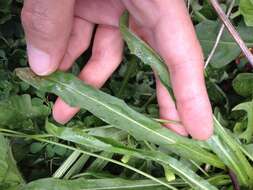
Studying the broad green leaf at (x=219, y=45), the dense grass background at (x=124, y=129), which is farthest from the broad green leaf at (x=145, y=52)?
the broad green leaf at (x=219, y=45)

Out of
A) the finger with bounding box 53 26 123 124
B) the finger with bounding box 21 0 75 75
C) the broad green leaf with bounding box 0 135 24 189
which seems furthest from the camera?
the finger with bounding box 53 26 123 124

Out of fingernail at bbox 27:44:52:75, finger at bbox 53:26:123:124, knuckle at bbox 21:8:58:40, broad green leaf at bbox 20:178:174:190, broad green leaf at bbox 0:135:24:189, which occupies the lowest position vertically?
broad green leaf at bbox 20:178:174:190

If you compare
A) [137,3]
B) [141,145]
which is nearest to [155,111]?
[141,145]

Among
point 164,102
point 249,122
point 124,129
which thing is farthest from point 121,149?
point 249,122

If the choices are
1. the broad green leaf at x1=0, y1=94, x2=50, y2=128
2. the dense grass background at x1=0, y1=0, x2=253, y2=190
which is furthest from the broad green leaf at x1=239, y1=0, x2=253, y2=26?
the broad green leaf at x1=0, y1=94, x2=50, y2=128

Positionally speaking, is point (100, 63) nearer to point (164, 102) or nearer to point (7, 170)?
point (164, 102)

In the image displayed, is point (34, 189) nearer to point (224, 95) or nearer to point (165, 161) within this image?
point (165, 161)

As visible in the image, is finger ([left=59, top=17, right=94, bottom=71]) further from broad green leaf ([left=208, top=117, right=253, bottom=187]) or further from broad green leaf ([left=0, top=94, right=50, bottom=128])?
broad green leaf ([left=208, top=117, right=253, bottom=187])
